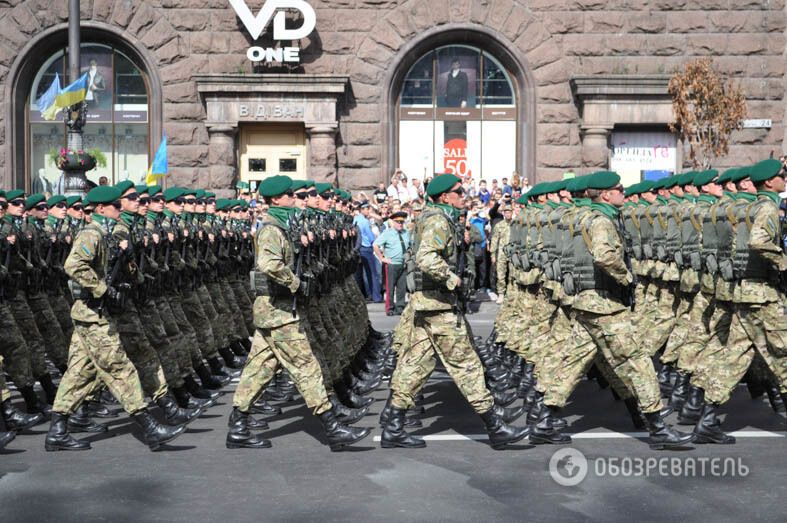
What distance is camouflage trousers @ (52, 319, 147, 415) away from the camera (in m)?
9.08

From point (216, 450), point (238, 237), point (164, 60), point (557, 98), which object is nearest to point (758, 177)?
point (216, 450)

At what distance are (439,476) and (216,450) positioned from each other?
1.92m

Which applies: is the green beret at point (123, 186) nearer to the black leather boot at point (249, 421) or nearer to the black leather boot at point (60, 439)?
the black leather boot at point (60, 439)

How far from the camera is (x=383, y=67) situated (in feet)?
83.0

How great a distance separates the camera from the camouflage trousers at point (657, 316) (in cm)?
1229

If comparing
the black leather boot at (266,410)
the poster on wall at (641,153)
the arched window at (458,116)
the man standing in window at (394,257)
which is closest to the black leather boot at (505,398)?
the black leather boot at (266,410)

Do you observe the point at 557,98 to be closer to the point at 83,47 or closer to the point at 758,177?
the point at 83,47

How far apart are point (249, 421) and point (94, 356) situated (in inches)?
53.8

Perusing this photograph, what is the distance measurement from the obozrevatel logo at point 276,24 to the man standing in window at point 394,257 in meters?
6.30

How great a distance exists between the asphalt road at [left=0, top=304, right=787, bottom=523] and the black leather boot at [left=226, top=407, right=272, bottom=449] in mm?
98

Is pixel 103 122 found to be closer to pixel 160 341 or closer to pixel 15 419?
pixel 160 341

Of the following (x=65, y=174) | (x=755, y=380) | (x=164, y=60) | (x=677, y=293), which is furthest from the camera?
(x=164, y=60)

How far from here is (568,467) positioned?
26.8 feet

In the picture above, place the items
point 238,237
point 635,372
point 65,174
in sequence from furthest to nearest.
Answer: point 65,174 → point 238,237 → point 635,372
